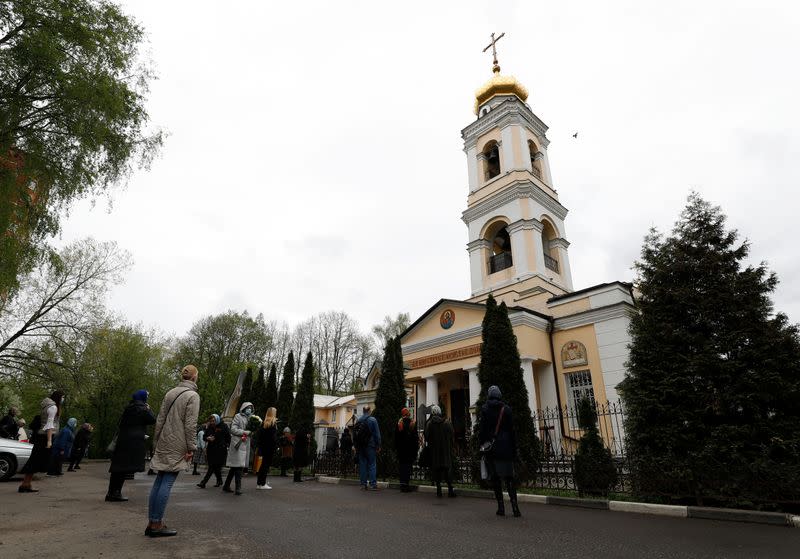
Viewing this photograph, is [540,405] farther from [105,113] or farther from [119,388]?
[119,388]

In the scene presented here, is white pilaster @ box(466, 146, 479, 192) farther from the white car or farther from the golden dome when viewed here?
the white car

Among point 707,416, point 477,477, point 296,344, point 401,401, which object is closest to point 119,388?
point 296,344

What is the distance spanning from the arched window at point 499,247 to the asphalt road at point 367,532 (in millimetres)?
15663

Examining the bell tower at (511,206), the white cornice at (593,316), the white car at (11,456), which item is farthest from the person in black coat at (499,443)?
the bell tower at (511,206)

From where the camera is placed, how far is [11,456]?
1062 centimetres

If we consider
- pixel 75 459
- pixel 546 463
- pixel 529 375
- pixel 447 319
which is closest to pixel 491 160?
pixel 447 319

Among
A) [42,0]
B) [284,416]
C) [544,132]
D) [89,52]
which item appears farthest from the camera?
[544,132]

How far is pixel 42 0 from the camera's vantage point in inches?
342

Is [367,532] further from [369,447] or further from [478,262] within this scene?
[478,262]

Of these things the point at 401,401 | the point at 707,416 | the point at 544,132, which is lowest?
the point at 707,416

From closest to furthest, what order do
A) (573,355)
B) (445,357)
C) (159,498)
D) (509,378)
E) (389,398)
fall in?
(159,498), (509,378), (389,398), (573,355), (445,357)

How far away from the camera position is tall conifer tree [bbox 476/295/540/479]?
9.85m

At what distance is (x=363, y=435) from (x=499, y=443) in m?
4.54

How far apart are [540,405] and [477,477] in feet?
26.2
